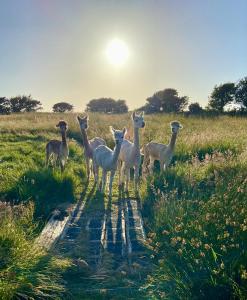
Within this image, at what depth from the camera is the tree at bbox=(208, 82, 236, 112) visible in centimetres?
5644

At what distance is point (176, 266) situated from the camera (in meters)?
5.34

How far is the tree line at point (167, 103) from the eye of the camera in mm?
55469

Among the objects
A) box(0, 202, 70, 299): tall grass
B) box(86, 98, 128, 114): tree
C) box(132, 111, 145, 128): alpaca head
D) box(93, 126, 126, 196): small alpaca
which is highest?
box(86, 98, 128, 114): tree

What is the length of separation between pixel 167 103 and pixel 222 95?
1650 centimetres

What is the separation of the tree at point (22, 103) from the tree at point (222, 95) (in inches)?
1486

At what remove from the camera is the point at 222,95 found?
57094mm

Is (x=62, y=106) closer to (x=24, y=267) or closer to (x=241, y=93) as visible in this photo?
(x=241, y=93)

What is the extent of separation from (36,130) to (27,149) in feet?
26.4

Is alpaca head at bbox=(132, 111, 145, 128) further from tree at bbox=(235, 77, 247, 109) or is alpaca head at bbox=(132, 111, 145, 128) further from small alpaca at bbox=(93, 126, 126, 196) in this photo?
tree at bbox=(235, 77, 247, 109)

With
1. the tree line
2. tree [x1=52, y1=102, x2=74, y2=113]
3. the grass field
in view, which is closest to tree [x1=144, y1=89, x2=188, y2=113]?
the tree line

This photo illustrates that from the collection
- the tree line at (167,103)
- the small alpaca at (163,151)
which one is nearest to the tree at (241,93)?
the tree line at (167,103)

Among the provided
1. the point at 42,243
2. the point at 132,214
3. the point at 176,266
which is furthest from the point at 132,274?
the point at 132,214

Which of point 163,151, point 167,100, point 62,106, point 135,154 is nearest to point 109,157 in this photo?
point 135,154

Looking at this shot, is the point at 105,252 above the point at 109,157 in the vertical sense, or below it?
below
